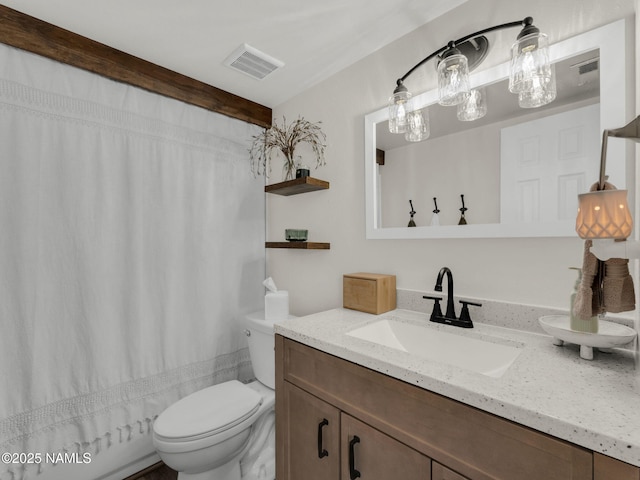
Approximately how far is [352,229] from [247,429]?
3.75 feet

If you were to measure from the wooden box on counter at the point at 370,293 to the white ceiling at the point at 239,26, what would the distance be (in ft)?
3.96

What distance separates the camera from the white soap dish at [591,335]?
2.59ft

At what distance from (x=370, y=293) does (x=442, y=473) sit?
2.48 ft

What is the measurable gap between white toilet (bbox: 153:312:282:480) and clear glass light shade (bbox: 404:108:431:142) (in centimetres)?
126

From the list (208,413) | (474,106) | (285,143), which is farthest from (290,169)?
(208,413)

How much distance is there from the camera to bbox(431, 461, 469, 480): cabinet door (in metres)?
0.73

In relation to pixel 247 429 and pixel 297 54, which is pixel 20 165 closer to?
pixel 297 54

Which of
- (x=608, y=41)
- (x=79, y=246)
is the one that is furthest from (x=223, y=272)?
(x=608, y=41)

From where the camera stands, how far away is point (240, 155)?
2.13 meters

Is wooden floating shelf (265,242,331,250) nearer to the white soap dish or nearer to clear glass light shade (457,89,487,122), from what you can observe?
clear glass light shade (457,89,487,122)

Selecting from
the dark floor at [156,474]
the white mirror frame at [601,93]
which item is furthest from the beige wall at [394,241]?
the dark floor at [156,474]

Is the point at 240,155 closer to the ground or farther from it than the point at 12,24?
closer to the ground

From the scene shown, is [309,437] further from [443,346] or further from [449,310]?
[449,310]

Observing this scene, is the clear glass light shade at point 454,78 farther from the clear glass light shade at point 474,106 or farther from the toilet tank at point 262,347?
the toilet tank at point 262,347
